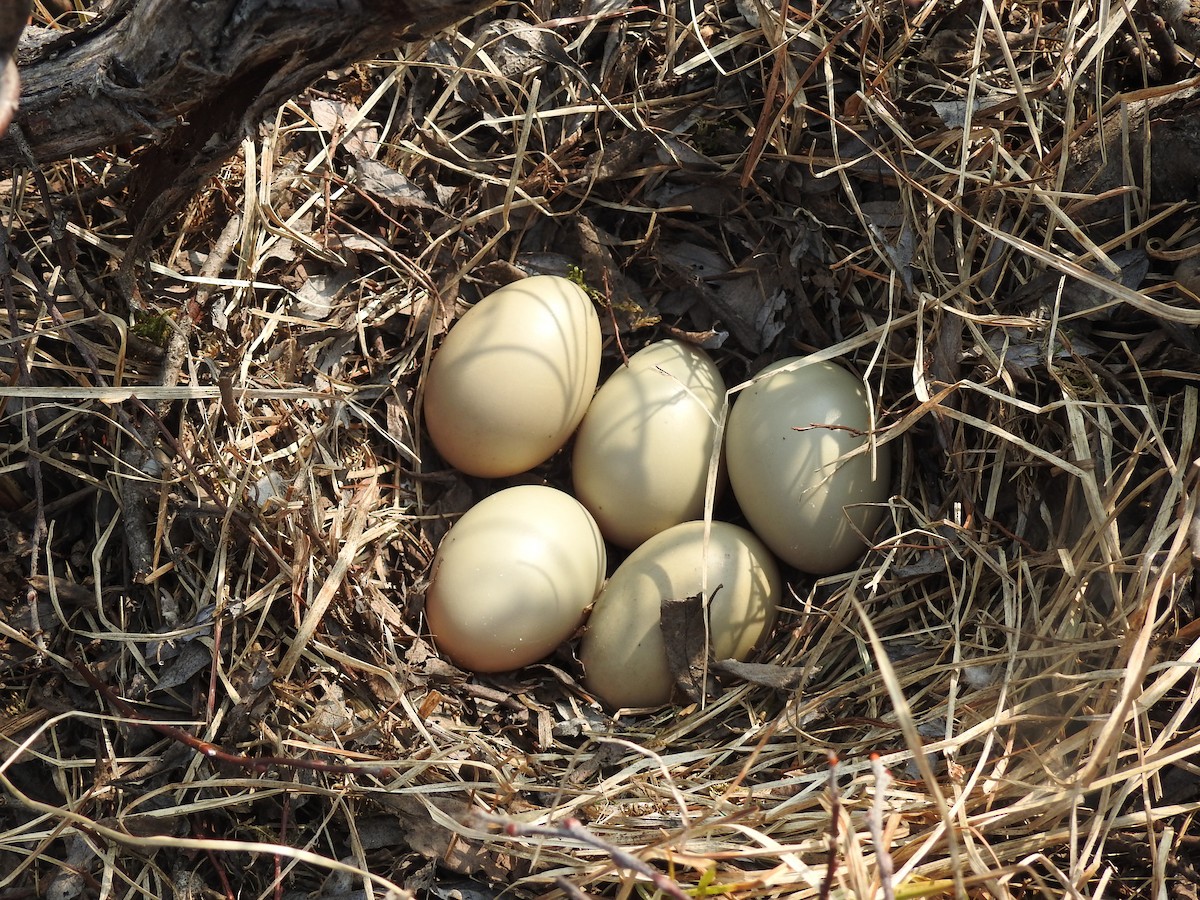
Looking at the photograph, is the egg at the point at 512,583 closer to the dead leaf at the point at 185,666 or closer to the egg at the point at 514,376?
the egg at the point at 514,376

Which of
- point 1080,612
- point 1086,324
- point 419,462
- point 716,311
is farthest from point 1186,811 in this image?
point 419,462

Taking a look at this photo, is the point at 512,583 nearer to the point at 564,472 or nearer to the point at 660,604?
the point at 660,604

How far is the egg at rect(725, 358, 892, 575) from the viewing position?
1.63 metres

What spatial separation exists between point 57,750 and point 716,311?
1336 millimetres

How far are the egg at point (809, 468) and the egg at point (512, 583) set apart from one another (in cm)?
31

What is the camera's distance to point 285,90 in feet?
4.03

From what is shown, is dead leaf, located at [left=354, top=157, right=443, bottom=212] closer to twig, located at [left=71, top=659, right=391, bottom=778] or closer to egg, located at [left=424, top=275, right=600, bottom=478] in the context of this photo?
egg, located at [left=424, top=275, right=600, bottom=478]

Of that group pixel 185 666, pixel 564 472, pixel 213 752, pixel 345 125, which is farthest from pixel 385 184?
pixel 213 752

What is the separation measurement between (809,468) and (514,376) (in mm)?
524

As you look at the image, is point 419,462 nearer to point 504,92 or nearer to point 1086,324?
point 504,92

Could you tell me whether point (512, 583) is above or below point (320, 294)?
below

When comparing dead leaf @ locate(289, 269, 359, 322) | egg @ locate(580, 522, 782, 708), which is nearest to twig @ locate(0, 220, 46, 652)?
dead leaf @ locate(289, 269, 359, 322)

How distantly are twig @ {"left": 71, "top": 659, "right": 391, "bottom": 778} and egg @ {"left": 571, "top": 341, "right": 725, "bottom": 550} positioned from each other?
614 millimetres

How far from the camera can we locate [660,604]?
1.62 meters
